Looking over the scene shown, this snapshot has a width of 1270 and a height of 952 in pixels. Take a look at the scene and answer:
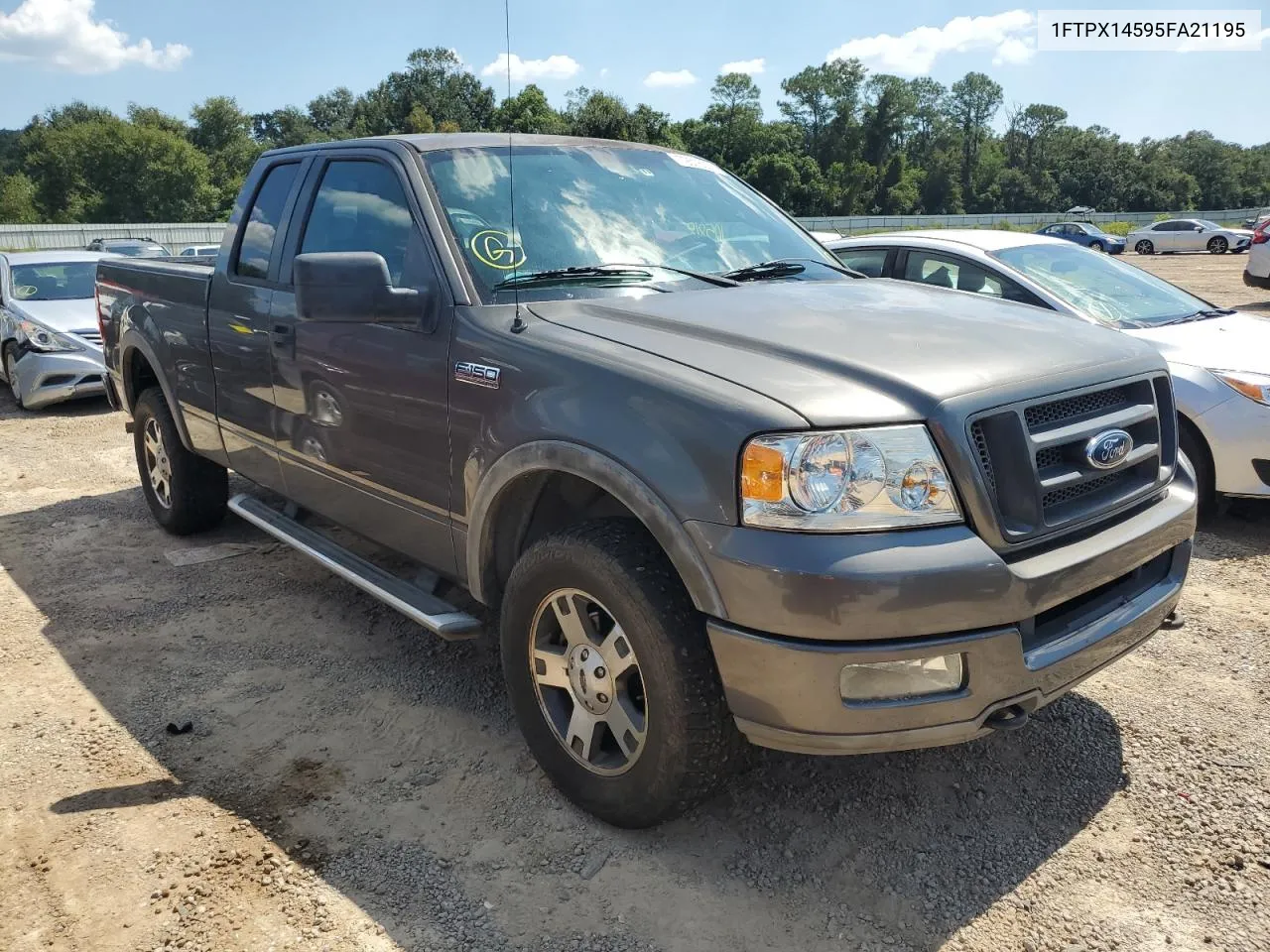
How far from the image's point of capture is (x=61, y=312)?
10.1 m

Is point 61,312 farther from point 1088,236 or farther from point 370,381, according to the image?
point 1088,236

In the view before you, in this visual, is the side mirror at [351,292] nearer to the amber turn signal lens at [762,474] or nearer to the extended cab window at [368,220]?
the extended cab window at [368,220]

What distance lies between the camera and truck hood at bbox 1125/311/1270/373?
5266 mm

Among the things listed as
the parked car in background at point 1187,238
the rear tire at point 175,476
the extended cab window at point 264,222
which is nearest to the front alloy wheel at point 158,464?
the rear tire at point 175,476

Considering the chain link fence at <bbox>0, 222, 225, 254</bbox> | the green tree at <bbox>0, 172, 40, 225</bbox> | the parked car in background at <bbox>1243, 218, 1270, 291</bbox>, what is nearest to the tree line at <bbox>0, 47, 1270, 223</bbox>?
the green tree at <bbox>0, 172, 40, 225</bbox>

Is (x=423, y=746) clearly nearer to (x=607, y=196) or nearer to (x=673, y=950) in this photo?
(x=673, y=950)

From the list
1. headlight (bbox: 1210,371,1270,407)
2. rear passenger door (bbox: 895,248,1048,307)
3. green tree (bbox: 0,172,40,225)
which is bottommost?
headlight (bbox: 1210,371,1270,407)

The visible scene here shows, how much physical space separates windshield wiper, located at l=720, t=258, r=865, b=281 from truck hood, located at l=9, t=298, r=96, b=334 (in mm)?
8573

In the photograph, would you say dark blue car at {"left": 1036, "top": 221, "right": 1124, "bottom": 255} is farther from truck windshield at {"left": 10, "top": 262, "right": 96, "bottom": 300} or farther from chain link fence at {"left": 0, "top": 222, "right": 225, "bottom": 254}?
truck windshield at {"left": 10, "top": 262, "right": 96, "bottom": 300}

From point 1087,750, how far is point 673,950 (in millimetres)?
1644

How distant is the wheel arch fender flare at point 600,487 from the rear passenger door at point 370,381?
0.22m

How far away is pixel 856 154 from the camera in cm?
10950

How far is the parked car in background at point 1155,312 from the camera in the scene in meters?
5.06

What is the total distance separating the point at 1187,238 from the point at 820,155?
2935 inches
